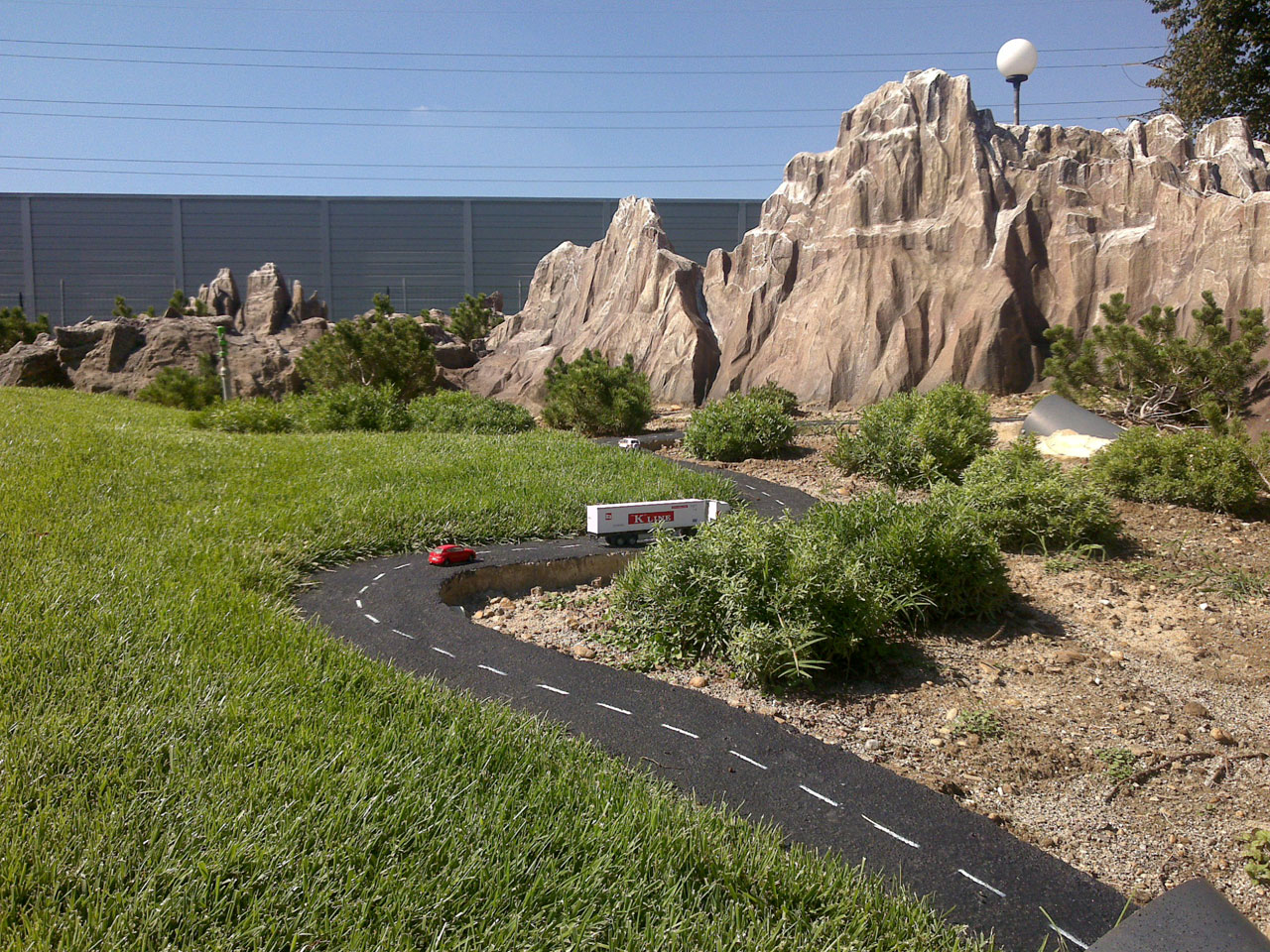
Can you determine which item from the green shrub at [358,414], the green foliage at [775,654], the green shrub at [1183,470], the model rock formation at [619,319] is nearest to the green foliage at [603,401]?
the green shrub at [358,414]

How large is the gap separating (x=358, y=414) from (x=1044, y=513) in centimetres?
1226

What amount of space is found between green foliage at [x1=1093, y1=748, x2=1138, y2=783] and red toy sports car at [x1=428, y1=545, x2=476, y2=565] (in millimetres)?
5191

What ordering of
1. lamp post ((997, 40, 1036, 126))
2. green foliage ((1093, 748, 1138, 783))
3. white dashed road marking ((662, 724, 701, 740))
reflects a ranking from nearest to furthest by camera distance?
green foliage ((1093, 748, 1138, 783))
white dashed road marking ((662, 724, 701, 740))
lamp post ((997, 40, 1036, 126))

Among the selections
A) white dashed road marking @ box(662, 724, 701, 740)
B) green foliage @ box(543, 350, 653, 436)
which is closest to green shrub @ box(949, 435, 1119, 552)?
white dashed road marking @ box(662, 724, 701, 740)

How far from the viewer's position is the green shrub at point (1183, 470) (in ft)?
27.1

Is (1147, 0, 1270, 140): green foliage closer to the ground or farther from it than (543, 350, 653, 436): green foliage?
farther from it

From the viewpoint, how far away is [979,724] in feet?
15.3

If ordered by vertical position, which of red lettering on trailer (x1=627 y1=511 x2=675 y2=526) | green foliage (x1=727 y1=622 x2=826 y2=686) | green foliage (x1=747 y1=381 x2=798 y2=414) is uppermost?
green foliage (x1=747 y1=381 x2=798 y2=414)

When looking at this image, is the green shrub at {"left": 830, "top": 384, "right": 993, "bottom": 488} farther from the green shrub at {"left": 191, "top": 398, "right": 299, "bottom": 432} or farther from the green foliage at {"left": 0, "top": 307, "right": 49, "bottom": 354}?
the green foliage at {"left": 0, "top": 307, "right": 49, "bottom": 354}

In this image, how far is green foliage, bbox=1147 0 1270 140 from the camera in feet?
76.2

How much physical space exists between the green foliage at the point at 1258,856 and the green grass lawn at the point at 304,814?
5.24 ft

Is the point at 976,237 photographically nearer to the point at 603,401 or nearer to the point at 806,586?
the point at 603,401

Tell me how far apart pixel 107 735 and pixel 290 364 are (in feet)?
81.3

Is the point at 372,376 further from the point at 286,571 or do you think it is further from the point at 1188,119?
the point at 1188,119
